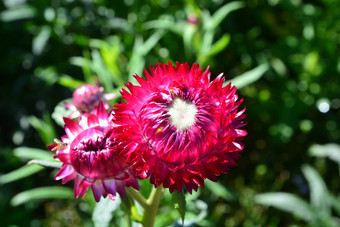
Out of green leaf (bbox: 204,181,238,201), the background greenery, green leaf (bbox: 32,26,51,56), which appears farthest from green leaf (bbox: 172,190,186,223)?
green leaf (bbox: 32,26,51,56)

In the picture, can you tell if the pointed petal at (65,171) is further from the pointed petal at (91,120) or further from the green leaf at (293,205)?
the green leaf at (293,205)

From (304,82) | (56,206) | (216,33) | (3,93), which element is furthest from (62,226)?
(304,82)

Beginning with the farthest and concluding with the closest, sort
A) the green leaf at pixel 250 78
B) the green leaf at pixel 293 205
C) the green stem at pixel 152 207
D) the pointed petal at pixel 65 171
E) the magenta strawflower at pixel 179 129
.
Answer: the green leaf at pixel 250 78 < the green leaf at pixel 293 205 < the green stem at pixel 152 207 < the pointed petal at pixel 65 171 < the magenta strawflower at pixel 179 129

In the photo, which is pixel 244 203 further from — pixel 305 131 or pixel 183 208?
pixel 183 208

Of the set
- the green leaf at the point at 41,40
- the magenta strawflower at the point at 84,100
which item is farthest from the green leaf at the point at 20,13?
the magenta strawflower at the point at 84,100

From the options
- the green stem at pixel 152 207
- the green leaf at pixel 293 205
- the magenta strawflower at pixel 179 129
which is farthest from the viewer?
the green leaf at pixel 293 205

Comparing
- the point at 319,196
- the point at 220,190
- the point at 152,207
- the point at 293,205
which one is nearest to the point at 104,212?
the point at 152,207

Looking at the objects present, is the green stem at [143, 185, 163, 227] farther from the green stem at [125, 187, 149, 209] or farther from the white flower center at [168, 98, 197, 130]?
the white flower center at [168, 98, 197, 130]
